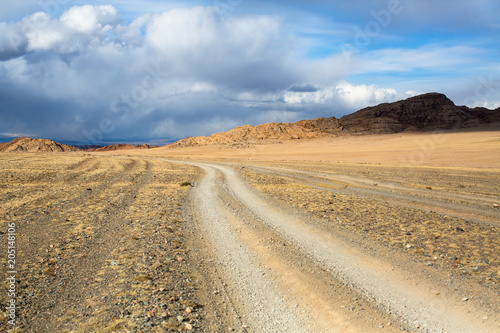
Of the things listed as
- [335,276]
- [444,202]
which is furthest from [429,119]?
[335,276]

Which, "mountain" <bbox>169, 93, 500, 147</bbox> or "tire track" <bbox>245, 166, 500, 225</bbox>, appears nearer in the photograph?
"tire track" <bbox>245, 166, 500, 225</bbox>

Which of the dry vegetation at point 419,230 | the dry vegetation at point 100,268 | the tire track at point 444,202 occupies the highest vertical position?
the dry vegetation at point 100,268

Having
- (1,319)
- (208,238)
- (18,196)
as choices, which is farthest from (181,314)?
(18,196)

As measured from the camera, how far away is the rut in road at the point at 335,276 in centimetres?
612

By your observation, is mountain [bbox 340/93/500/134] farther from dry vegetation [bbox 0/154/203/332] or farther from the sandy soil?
dry vegetation [bbox 0/154/203/332]

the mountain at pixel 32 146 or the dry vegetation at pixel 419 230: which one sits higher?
the mountain at pixel 32 146

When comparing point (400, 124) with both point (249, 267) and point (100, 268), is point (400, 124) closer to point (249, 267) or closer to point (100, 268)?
point (249, 267)

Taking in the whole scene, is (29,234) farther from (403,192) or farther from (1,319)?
(403,192)

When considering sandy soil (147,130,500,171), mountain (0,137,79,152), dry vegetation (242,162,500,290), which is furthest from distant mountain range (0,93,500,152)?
dry vegetation (242,162,500,290)

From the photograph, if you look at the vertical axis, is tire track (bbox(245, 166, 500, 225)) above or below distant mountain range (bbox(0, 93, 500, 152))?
below

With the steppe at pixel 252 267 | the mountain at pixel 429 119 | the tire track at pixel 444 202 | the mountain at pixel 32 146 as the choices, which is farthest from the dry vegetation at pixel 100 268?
the mountain at pixel 429 119

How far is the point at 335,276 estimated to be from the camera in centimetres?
820

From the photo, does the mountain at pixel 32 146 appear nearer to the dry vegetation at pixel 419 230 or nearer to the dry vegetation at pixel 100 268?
the dry vegetation at pixel 100 268

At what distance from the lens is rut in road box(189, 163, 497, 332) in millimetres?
6125
